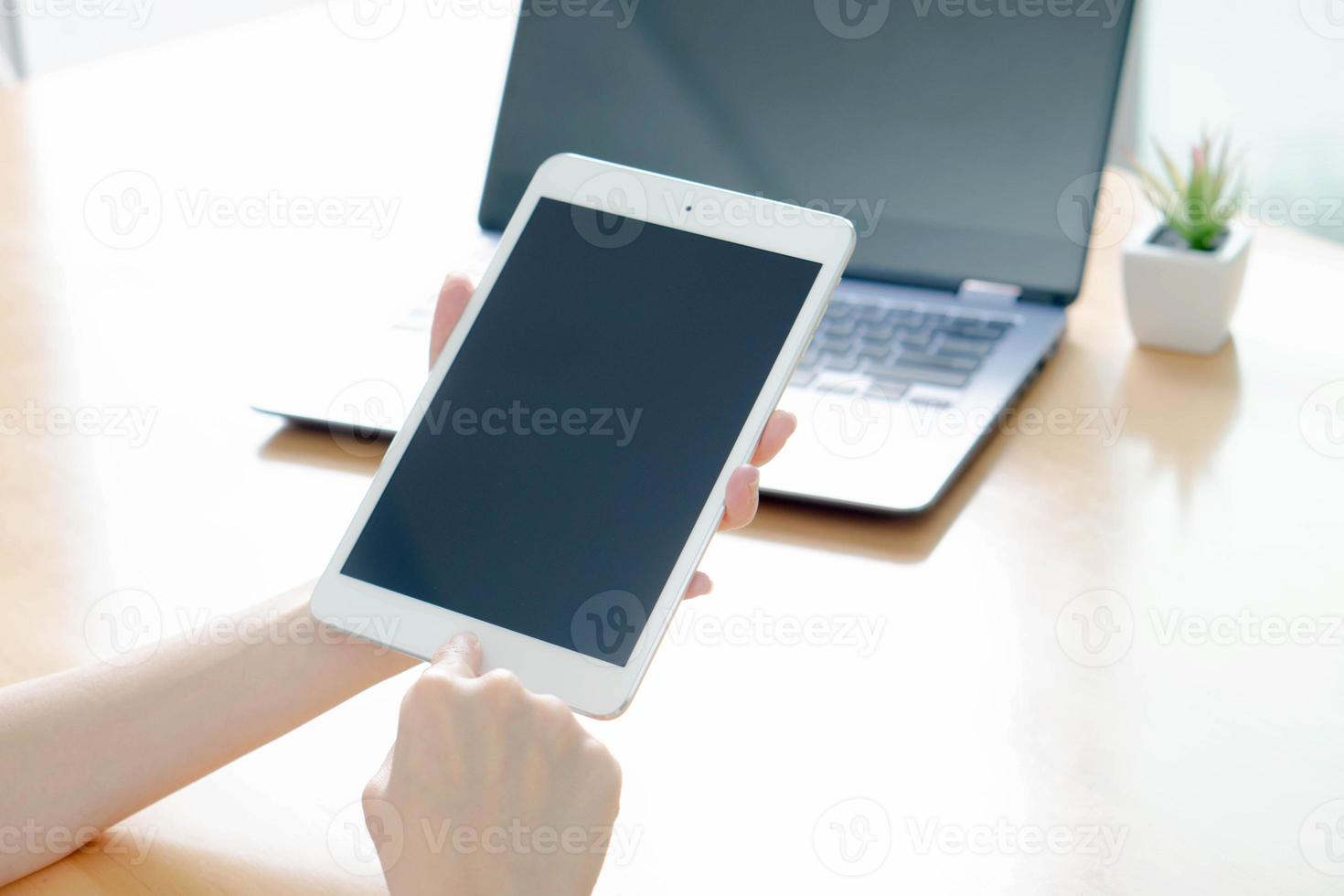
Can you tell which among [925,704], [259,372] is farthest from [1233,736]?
[259,372]

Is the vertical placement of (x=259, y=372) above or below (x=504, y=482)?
below

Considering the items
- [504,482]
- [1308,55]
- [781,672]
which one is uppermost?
[504,482]

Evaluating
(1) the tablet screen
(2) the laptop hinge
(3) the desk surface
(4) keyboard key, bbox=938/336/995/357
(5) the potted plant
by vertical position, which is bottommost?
(3) the desk surface

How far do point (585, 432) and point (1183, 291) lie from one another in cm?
56

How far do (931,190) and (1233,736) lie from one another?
1.68ft

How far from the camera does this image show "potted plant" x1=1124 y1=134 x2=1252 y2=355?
97 centimetres

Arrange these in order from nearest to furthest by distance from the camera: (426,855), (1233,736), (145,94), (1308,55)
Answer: (426,855) < (1233,736) < (145,94) < (1308,55)

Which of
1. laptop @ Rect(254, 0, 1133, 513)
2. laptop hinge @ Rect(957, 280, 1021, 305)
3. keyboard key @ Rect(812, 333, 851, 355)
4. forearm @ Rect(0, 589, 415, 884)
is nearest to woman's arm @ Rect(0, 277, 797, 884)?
forearm @ Rect(0, 589, 415, 884)

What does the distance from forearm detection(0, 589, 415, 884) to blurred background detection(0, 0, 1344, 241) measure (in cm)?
144

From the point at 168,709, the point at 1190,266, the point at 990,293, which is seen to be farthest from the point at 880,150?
the point at 168,709

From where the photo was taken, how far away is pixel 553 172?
0.71 metres

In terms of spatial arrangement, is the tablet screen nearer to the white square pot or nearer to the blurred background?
the white square pot

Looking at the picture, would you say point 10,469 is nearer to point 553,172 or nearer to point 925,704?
point 553,172

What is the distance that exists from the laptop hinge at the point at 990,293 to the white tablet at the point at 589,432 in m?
0.41
